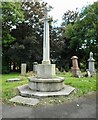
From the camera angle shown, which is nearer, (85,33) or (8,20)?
(8,20)

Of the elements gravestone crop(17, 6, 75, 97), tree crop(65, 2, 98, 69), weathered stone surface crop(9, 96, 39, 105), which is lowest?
weathered stone surface crop(9, 96, 39, 105)

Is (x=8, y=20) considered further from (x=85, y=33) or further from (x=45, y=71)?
(x=45, y=71)

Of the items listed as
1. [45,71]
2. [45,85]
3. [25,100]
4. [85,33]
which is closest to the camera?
[25,100]

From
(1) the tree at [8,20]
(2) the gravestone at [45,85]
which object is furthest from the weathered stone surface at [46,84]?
(1) the tree at [8,20]

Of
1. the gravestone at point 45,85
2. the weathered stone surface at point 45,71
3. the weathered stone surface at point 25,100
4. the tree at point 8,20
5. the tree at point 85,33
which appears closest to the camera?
the weathered stone surface at point 25,100

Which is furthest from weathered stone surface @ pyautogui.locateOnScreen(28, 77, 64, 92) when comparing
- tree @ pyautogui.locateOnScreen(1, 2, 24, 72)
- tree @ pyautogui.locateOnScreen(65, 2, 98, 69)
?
tree @ pyautogui.locateOnScreen(65, 2, 98, 69)

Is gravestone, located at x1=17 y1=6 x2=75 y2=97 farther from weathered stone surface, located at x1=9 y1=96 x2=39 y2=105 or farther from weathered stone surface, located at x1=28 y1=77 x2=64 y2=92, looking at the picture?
A: weathered stone surface, located at x1=9 y1=96 x2=39 y2=105

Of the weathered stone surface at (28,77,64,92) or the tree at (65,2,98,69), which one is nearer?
the weathered stone surface at (28,77,64,92)

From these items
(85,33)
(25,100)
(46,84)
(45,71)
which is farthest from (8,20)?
(25,100)

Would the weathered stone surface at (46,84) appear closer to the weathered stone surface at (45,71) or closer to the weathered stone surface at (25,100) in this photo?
the weathered stone surface at (45,71)

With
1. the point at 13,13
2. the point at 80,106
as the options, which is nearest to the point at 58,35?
the point at 13,13

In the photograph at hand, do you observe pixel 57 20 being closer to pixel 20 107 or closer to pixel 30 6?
pixel 30 6

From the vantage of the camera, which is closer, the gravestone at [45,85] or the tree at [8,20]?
the gravestone at [45,85]

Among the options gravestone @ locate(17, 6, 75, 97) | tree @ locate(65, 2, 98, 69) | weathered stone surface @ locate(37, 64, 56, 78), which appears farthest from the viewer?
tree @ locate(65, 2, 98, 69)
